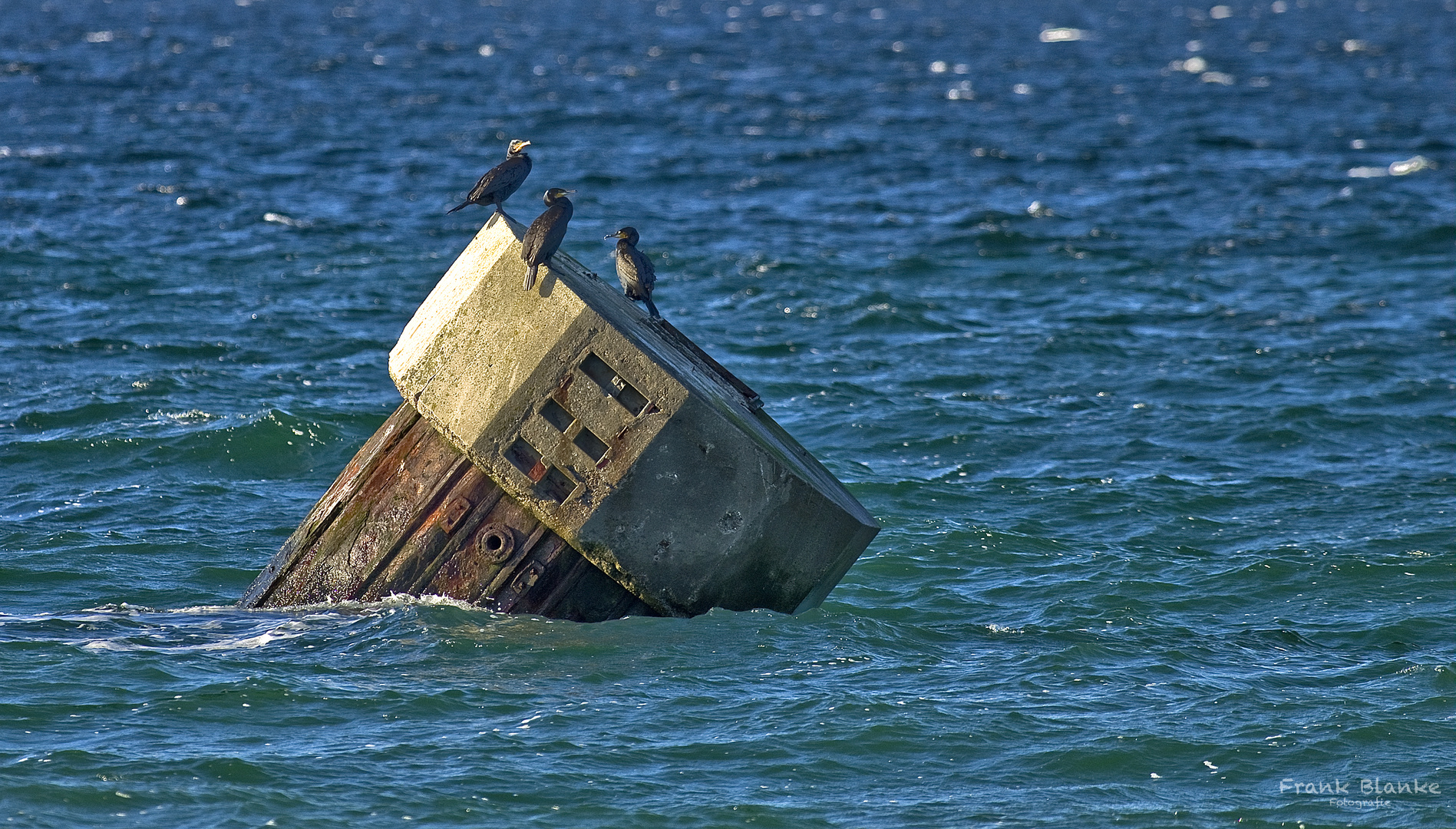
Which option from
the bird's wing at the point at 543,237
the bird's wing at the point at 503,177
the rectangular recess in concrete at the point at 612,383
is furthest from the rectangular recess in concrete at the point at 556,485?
the bird's wing at the point at 503,177

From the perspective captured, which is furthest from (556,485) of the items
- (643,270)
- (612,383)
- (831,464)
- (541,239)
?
(831,464)

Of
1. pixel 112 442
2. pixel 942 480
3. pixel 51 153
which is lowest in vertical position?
pixel 942 480

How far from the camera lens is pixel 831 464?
653 inches

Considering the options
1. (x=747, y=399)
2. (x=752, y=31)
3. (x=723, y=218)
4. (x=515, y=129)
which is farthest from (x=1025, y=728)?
(x=752, y=31)

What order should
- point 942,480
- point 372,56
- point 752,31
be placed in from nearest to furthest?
point 942,480
point 372,56
point 752,31

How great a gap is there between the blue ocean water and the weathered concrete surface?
592 millimetres

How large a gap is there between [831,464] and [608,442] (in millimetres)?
6353

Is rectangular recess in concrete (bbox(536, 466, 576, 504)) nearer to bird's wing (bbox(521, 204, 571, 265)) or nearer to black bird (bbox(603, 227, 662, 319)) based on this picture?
bird's wing (bbox(521, 204, 571, 265))

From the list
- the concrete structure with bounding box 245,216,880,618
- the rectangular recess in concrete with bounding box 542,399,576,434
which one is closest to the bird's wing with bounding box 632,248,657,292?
the concrete structure with bounding box 245,216,880,618

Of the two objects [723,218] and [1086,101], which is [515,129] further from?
[1086,101]

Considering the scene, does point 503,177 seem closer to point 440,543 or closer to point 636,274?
point 636,274

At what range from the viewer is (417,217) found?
28.0m

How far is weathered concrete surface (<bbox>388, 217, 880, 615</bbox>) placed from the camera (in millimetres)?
10484

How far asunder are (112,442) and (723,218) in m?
14.1
